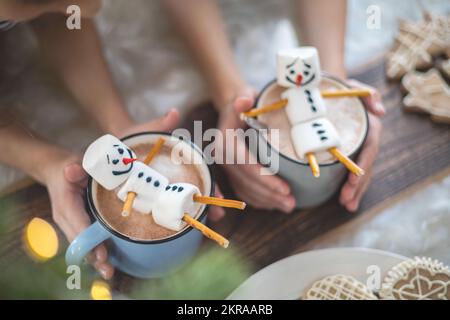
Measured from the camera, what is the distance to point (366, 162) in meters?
0.68

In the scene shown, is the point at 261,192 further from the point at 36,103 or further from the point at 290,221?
the point at 36,103

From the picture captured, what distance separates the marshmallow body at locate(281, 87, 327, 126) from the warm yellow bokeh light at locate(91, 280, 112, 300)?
31 cm

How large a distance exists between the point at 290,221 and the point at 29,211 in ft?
1.14

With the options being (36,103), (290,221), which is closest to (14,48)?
(36,103)

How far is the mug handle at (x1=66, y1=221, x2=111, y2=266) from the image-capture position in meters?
0.56

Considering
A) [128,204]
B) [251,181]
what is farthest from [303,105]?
[128,204]

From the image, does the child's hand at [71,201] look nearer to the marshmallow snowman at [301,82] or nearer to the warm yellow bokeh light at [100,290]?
the warm yellow bokeh light at [100,290]

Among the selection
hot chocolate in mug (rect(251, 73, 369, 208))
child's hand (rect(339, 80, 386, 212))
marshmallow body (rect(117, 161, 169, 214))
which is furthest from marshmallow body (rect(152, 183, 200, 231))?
child's hand (rect(339, 80, 386, 212))

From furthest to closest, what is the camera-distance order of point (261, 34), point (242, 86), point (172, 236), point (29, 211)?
point (261, 34), point (242, 86), point (29, 211), point (172, 236)

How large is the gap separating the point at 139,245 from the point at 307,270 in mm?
220

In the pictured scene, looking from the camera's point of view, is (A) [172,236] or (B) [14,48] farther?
(B) [14,48]

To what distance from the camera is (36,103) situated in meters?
0.74

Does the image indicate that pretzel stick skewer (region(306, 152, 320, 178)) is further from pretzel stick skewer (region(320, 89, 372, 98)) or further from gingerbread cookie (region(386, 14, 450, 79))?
gingerbread cookie (region(386, 14, 450, 79))

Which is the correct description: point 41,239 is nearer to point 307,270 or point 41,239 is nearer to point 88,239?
point 88,239
